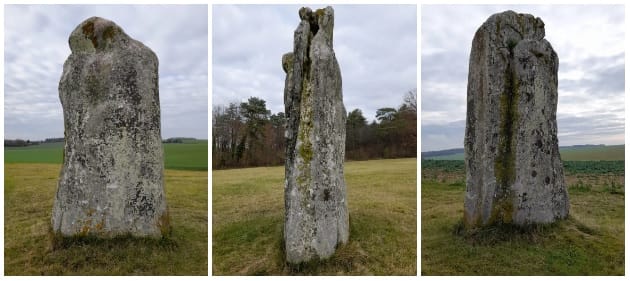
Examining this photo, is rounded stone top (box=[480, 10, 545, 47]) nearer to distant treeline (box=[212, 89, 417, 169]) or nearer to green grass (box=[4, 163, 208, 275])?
distant treeline (box=[212, 89, 417, 169])

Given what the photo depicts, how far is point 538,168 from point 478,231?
5.24 ft

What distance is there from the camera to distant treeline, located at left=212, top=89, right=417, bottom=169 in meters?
13.4

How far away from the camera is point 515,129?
7.27 metres

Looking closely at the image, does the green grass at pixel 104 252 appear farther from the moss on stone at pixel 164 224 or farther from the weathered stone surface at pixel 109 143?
the weathered stone surface at pixel 109 143

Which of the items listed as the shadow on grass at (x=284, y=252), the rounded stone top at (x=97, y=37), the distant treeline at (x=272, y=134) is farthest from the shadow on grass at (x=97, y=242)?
the distant treeline at (x=272, y=134)

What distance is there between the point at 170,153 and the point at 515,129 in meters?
7.33

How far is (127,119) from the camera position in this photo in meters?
6.63

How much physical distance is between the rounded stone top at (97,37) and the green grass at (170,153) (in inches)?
82.5

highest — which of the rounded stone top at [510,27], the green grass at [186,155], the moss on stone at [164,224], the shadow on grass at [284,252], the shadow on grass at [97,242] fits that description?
the rounded stone top at [510,27]

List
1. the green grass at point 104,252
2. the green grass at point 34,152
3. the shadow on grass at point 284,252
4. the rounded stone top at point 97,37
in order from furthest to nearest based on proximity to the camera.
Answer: the green grass at point 34,152 < the rounded stone top at point 97,37 < the green grass at point 104,252 < the shadow on grass at point 284,252

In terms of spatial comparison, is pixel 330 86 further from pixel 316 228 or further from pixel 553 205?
pixel 553 205

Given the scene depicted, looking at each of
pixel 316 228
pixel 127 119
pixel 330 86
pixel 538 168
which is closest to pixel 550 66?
pixel 538 168

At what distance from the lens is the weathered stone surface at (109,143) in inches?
258

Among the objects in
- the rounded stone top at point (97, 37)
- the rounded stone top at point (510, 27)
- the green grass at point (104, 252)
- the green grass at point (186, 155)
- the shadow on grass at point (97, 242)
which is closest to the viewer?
the green grass at point (104, 252)
